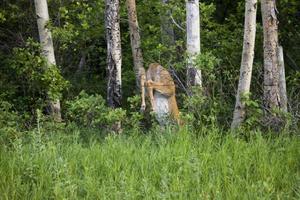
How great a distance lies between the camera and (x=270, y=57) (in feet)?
28.2

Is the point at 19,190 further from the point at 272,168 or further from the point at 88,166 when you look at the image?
the point at 272,168

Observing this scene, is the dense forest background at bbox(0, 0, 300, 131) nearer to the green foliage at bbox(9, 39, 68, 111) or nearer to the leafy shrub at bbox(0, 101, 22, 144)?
the green foliage at bbox(9, 39, 68, 111)

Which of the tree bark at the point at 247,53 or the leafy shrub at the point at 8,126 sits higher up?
the tree bark at the point at 247,53

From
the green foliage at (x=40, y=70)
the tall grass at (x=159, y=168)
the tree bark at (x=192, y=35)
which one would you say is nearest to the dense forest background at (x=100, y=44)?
the green foliage at (x=40, y=70)

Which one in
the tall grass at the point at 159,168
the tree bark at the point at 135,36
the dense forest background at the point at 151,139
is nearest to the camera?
the tall grass at the point at 159,168

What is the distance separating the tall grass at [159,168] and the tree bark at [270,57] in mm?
1583

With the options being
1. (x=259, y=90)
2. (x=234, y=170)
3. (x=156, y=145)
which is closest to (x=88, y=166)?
(x=156, y=145)

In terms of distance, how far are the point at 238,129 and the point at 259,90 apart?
2.77 meters

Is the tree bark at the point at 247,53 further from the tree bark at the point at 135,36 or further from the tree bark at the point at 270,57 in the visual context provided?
the tree bark at the point at 135,36

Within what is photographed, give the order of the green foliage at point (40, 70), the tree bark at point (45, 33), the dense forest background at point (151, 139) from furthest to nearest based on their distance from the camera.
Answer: the tree bark at point (45, 33) → the green foliage at point (40, 70) → the dense forest background at point (151, 139)

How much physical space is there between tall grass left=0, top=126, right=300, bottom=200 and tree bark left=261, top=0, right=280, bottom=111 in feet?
5.19

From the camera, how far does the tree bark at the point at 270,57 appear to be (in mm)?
8523

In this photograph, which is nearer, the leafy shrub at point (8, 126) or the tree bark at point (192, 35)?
the leafy shrub at point (8, 126)

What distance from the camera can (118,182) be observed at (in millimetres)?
5566
